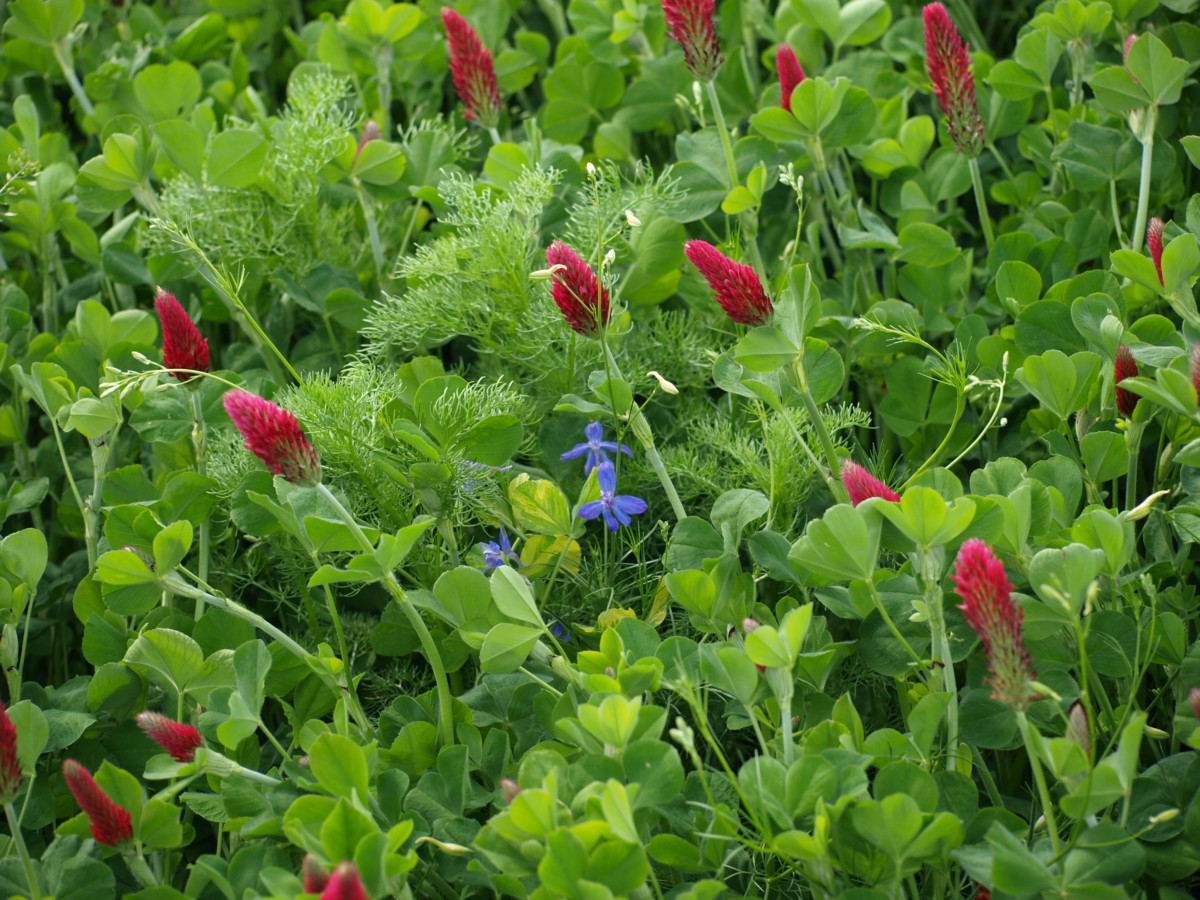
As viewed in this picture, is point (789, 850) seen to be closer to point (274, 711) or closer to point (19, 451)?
point (274, 711)

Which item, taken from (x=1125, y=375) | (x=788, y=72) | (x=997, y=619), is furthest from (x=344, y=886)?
(x=788, y=72)

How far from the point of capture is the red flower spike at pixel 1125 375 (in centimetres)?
94

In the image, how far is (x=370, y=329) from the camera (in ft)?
3.87

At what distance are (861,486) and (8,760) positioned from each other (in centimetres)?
67

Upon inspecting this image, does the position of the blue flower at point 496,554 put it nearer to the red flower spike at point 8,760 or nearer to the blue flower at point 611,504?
the blue flower at point 611,504

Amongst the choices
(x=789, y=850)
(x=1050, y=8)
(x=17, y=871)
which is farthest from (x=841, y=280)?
(x=17, y=871)

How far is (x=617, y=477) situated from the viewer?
1.11 m

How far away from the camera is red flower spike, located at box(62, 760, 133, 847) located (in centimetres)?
78

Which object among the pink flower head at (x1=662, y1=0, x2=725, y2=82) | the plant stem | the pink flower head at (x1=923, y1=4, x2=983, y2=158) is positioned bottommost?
the plant stem

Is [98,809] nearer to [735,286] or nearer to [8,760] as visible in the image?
[8,760]

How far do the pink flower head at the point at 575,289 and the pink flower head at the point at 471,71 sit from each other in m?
0.47

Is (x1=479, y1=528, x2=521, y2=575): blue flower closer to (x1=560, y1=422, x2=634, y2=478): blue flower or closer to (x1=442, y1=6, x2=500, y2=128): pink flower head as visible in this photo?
(x1=560, y1=422, x2=634, y2=478): blue flower

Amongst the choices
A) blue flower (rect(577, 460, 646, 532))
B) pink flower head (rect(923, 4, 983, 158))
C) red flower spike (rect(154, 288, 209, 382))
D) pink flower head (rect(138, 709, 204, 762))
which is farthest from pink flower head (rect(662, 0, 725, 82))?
pink flower head (rect(138, 709, 204, 762))

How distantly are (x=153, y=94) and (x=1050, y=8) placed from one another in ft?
3.74
